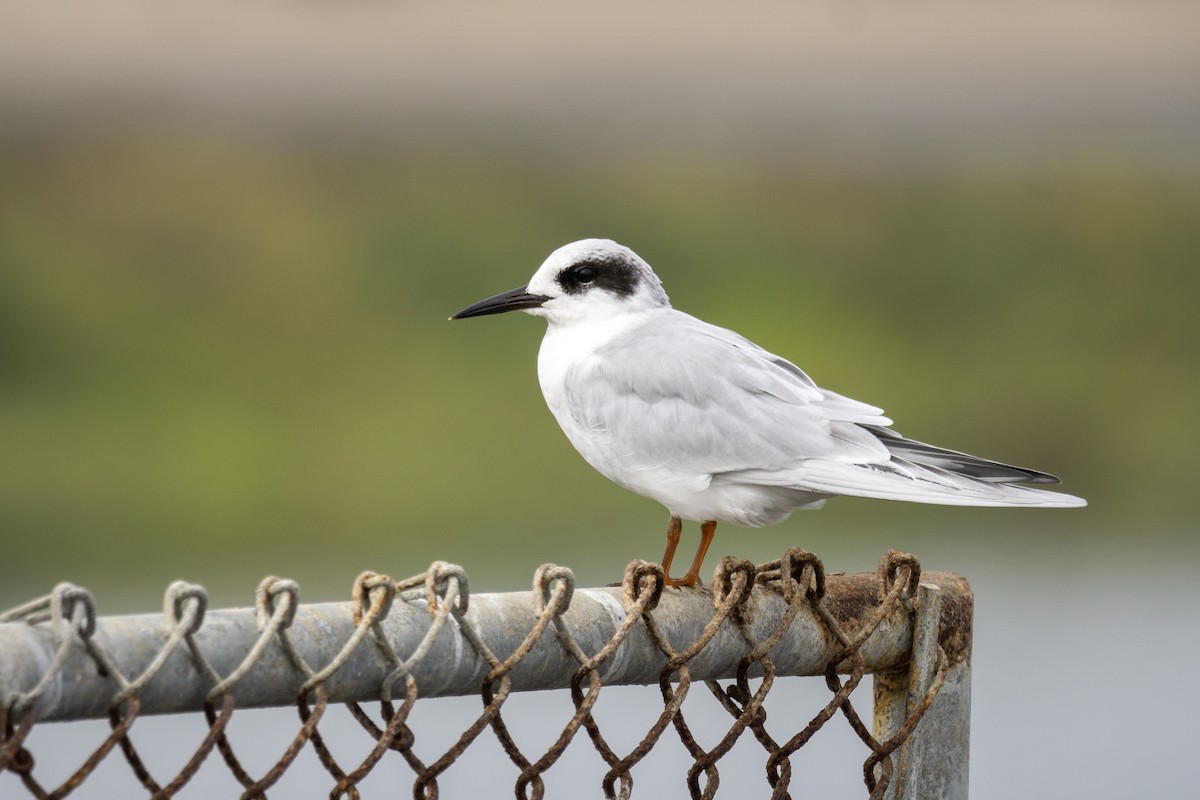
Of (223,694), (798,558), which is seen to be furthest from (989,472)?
(223,694)

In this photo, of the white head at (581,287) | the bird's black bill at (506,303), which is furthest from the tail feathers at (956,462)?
the bird's black bill at (506,303)

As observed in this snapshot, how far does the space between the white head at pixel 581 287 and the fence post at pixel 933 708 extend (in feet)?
4.65

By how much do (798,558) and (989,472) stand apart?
0.67 m

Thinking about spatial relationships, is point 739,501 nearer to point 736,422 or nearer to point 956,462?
point 736,422

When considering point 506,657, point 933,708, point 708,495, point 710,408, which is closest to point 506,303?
point 710,408

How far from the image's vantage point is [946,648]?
2.21 m

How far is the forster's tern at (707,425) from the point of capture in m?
2.81

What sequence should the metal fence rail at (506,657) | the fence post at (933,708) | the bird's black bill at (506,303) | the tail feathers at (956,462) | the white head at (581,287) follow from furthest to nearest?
the white head at (581,287) → the bird's black bill at (506,303) → the tail feathers at (956,462) → the fence post at (933,708) → the metal fence rail at (506,657)

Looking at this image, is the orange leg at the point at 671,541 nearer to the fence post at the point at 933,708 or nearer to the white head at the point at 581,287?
the white head at the point at 581,287

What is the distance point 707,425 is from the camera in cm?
305

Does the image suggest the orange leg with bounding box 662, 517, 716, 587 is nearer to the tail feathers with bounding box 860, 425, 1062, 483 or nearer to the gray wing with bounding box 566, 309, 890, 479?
the gray wing with bounding box 566, 309, 890, 479

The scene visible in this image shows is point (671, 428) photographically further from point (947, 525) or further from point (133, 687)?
point (947, 525)

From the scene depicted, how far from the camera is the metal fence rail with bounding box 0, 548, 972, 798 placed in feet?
4.60

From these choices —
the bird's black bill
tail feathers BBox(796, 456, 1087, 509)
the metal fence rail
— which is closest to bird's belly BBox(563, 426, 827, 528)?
tail feathers BBox(796, 456, 1087, 509)
